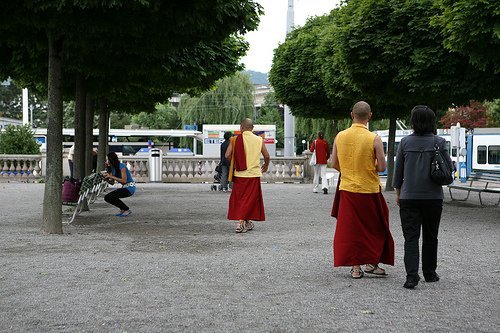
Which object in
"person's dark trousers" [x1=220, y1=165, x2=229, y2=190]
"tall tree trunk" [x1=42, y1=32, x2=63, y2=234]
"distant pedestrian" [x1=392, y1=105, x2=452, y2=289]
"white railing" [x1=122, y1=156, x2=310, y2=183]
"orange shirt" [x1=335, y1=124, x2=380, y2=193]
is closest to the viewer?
"distant pedestrian" [x1=392, y1=105, x2=452, y2=289]

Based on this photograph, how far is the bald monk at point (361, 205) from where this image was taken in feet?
28.5

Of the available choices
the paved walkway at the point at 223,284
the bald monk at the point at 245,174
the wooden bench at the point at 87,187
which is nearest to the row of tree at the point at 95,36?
the bald monk at the point at 245,174

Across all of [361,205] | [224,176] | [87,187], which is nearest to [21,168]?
[224,176]

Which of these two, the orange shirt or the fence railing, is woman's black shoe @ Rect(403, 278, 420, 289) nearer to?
the orange shirt

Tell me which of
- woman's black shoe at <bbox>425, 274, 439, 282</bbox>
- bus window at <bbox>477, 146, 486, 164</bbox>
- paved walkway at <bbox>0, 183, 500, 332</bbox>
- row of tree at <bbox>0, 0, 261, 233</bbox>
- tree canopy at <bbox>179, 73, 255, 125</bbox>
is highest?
tree canopy at <bbox>179, 73, 255, 125</bbox>

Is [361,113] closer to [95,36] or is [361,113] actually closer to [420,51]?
[95,36]

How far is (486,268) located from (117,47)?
301 inches

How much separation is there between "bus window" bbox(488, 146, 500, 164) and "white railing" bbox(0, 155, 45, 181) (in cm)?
2478

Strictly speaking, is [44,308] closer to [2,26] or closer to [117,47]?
[2,26]

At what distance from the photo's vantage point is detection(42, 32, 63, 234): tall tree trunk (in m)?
13.4

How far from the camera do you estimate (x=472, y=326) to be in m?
6.42

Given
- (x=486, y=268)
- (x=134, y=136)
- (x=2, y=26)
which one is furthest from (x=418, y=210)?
(x=134, y=136)

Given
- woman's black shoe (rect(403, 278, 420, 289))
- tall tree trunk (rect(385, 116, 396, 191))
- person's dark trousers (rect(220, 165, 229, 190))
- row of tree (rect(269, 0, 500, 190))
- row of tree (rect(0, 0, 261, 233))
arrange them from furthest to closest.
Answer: person's dark trousers (rect(220, 165, 229, 190)) < tall tree trunk (rect(385, 116, 396, 191)) < row of tree (rect(269, 0, 500, 190)) < row of tree (rect(0, 0, 261, 233)) < woman's black shoe (rect(403, 278, 420, 289))

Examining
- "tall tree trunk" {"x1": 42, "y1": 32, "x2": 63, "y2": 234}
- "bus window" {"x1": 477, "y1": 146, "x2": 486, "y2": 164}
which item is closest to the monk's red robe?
"tall tree trunk" {"x1": 42, "y1": 32, "x2": 63, "y2": 234}
